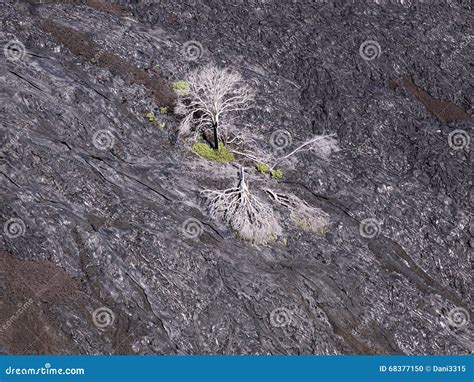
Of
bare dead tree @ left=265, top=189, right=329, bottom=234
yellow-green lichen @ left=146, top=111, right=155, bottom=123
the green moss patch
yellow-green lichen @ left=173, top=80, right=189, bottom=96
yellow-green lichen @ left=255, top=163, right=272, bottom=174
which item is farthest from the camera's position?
yellow-green lichen @ left=173, top=80, right=189, bottom=96

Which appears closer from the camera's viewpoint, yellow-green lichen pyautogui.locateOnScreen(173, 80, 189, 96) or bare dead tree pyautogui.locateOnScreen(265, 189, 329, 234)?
bare dead tree pyautogui.locateOnScreen(265, 189, 329, 234)

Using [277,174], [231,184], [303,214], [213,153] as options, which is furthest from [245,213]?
[213,153]

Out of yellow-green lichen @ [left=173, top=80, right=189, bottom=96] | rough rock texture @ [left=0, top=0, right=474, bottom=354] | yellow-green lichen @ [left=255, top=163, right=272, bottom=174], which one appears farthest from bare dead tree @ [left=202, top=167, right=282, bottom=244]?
yellow-green lichen @ [left=173, top=80, right=189, bottom=96]

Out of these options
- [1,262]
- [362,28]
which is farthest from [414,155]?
[1,262]

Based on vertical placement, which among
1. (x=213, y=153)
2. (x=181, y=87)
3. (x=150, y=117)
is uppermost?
(x=181, y=87)

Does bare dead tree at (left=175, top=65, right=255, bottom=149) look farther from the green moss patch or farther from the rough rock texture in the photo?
the rough rock texture

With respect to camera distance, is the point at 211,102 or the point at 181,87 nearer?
the point at 211,102

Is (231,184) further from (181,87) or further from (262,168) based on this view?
(181,87)
